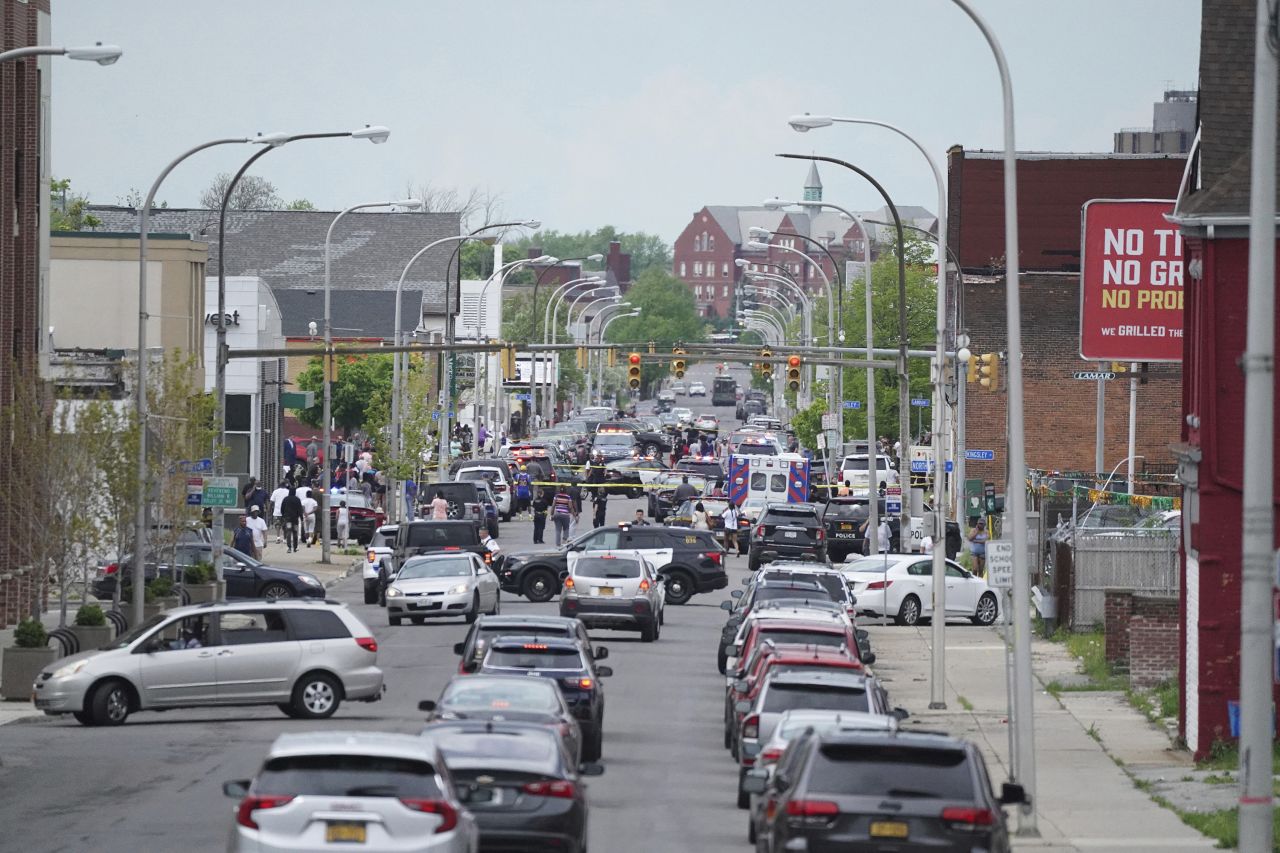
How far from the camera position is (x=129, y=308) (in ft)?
185

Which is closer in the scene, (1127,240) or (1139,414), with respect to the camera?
Result: (1127,240)

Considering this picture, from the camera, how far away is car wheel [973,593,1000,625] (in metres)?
43.1

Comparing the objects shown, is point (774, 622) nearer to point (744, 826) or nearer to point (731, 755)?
point (731, 755)

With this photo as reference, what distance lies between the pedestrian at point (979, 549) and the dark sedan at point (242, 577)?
15.3m

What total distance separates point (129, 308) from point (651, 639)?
79.7 ft

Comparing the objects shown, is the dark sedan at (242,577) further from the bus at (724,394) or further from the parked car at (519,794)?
the bus at (724,394)

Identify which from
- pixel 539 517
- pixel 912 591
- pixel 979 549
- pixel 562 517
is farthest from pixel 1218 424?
pixel 539 517

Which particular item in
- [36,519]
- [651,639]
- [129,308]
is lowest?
[651,639]

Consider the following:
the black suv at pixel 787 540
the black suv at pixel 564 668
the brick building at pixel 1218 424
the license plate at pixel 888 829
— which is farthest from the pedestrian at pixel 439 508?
the license plate at pixel 888 829

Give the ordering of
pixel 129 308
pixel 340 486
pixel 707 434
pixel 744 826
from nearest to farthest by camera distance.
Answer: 1. pixel 744 826
2. pixel 129 308
3. pixel 340 486
4. pixel 707 434

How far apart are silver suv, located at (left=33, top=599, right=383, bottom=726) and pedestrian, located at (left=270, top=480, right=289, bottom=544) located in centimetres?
3199

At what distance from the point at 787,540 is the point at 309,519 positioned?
15351mm

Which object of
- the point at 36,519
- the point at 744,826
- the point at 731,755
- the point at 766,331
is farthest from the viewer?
the point at 766,331

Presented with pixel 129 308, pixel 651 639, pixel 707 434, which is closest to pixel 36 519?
pixel 651 639
